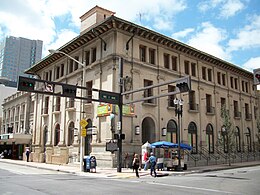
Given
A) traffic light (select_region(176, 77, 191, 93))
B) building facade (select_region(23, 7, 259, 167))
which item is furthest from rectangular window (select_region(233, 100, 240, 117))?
traffic light (select_region(176, 77, 191, 93))

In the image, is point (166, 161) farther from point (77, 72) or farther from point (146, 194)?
point (77, 72)

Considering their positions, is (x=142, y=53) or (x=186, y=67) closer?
(x=142, y=53)

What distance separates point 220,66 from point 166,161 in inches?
840

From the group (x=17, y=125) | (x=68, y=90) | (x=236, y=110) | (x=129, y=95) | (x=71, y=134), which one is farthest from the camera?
(x=17, y=125)

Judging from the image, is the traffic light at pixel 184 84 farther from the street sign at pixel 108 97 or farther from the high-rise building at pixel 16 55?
the high-rise building at pixel 16 55

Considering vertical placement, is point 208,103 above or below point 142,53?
below

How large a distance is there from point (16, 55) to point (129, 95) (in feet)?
459

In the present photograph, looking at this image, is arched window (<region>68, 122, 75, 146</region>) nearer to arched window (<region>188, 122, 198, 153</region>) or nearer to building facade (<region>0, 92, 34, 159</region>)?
building facade (<region>0, 92, 34, 159</region>)

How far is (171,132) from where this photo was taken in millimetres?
30703

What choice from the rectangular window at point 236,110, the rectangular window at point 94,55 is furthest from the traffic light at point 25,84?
the rectangular window at point 236,110

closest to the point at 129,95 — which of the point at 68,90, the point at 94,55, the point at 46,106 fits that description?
the point at 94,55

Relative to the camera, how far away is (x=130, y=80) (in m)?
26.7

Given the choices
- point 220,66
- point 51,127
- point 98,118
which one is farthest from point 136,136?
point 220,66

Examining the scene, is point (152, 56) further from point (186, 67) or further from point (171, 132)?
point (171, 132)
